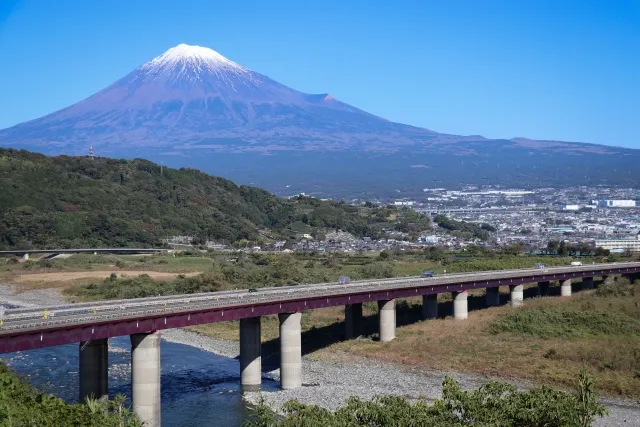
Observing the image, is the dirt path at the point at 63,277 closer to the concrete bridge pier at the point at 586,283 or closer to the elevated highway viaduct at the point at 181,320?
the elevated highway viaduct at the point at 181,320

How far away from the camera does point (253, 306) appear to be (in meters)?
43.9

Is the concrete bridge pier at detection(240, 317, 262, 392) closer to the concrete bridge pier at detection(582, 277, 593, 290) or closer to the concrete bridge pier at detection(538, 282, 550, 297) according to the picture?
the concrete bridge pier at detection(538, 282, 550, 297)

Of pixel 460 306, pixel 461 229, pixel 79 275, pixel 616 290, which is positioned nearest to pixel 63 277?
pixel 79 275

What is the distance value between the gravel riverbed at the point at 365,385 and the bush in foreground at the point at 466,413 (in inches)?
332

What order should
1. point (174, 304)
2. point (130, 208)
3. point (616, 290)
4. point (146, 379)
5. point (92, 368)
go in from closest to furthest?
point (146, 379), point (92, 368), point (174, 304), point (616, 290), point (130, 208)

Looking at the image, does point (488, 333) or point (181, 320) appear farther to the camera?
point (488, 333)

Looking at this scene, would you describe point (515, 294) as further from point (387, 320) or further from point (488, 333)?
point (387, 320)

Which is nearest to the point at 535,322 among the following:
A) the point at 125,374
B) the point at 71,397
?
the point at 125,374

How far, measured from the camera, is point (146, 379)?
36000 mm

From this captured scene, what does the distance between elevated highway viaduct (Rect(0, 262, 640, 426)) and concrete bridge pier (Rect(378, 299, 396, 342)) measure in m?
0.06

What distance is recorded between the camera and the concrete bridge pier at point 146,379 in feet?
116

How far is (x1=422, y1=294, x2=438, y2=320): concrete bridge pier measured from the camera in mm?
60938

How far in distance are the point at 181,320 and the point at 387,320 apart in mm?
16925

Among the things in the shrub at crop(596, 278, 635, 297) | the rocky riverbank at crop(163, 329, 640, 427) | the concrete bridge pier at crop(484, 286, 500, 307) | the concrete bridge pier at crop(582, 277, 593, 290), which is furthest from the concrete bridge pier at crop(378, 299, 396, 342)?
the concrete bridge pier at crop(582, 277, 593, 290)
